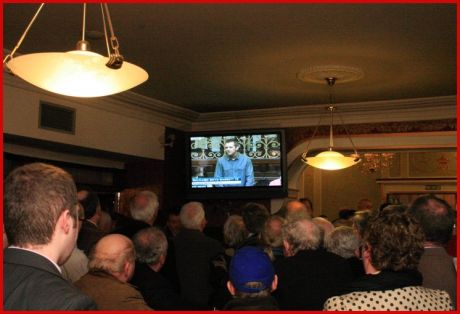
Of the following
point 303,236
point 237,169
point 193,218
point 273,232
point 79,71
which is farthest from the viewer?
point 237,169

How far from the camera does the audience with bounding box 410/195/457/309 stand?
7.97 feet

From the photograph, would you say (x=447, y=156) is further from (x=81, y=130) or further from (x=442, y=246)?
(x=442, y=246)

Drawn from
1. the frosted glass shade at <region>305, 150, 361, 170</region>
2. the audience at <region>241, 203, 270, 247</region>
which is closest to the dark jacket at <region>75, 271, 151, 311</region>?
the audience at <region>241, 203, 270, 247</region>

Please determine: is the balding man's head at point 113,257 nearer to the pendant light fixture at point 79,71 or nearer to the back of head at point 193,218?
the pendant light fixture at point 79,71

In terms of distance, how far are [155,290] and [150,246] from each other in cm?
23

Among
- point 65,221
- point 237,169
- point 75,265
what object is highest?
point 237,169

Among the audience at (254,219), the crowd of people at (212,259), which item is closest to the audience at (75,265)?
the crowd of people at (212,259)

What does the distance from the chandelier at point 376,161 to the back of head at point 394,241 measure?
9.54 metres

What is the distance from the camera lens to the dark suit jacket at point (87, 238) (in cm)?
304

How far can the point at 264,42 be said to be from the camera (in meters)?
4.57

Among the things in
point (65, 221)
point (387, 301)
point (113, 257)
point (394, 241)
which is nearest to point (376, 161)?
point (113, 257)

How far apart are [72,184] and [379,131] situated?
604cm

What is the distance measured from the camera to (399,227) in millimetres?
2027

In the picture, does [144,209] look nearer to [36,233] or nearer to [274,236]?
[274,236]
